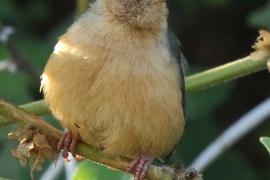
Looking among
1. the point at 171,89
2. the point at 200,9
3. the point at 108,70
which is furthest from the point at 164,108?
the point at 200,9

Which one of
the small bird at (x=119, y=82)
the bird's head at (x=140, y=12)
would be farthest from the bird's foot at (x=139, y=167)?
the bird's head at (x=140, y=12)

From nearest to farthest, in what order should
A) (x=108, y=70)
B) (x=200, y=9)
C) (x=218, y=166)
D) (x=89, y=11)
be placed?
(x=108, y=70), (x=89, y=11), (x=218, y=166), (x=200, y=9)

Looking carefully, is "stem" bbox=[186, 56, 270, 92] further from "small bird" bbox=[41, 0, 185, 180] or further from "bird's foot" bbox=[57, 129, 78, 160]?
"bird's foot" bbox=[57, 129, 78, 160]

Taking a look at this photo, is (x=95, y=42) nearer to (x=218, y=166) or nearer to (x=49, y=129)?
(x=49, y=129)

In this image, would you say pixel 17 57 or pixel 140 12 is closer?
pixel 140 12

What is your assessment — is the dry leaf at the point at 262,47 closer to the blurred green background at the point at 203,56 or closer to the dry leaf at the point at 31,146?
the dry leaf at the point at 31,146

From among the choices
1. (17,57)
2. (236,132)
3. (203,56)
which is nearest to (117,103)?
(236,132)

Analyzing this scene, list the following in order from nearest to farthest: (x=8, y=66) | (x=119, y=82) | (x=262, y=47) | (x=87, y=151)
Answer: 1. (x=87, y=151)
2. (x=119, y=82)
3. (x=262, y=47)
4. (x=8, y=66)

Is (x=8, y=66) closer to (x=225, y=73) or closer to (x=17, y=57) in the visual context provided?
(x=17, y=57)
